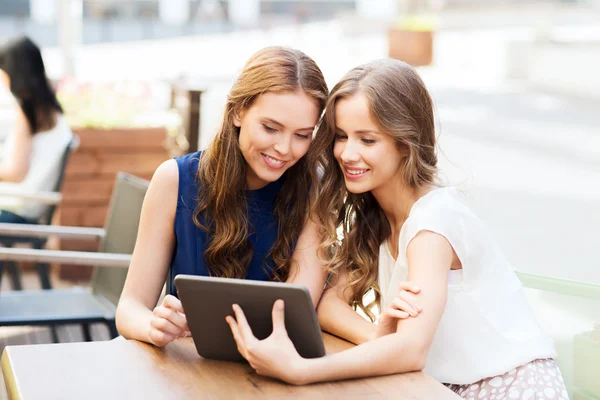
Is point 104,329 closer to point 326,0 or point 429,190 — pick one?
point 429,190

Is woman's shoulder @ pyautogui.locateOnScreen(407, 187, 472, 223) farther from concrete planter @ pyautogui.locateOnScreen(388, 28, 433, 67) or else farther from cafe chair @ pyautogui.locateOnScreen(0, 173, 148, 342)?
concrete planter @ pyautogui.locateOnScreen(388, 28, 433, 67)

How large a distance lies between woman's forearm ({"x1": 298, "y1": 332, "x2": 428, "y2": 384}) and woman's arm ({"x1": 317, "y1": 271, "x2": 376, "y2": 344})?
18 centimetres

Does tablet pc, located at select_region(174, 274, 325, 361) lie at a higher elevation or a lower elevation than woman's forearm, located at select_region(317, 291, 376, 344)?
higher

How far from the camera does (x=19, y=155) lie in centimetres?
375

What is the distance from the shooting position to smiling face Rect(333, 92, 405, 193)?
5.92 feet

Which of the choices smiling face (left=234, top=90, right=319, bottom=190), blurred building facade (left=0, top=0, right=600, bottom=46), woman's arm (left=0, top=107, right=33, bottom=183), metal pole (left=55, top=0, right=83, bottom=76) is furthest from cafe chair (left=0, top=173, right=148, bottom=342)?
blurred building facade (left=0, top=0, right=600, bottom=46)

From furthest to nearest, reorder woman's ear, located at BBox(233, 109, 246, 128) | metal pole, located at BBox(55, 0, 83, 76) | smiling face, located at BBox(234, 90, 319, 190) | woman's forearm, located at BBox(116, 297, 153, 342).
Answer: metal pole, located at BBox(55, 0, 83, 76) → woman's ear, located at BBox(233, 109, 246, 128) → smiling face, located at BBox(234, 90, 319, 190) → woman's forearm, located at BBox(116, 297, 153, 342)

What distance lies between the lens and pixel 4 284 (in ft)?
15.1

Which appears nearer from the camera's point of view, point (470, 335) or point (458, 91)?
point (470, 335)

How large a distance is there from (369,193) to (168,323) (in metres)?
0.60

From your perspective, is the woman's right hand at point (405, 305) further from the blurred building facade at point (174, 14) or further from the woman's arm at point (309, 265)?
the blurred building facade at point (174, 14)

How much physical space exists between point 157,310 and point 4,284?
3.23m

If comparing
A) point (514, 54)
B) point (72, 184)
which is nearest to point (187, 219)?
point (72, 184)

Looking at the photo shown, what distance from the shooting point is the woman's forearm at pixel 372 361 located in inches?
58.2
